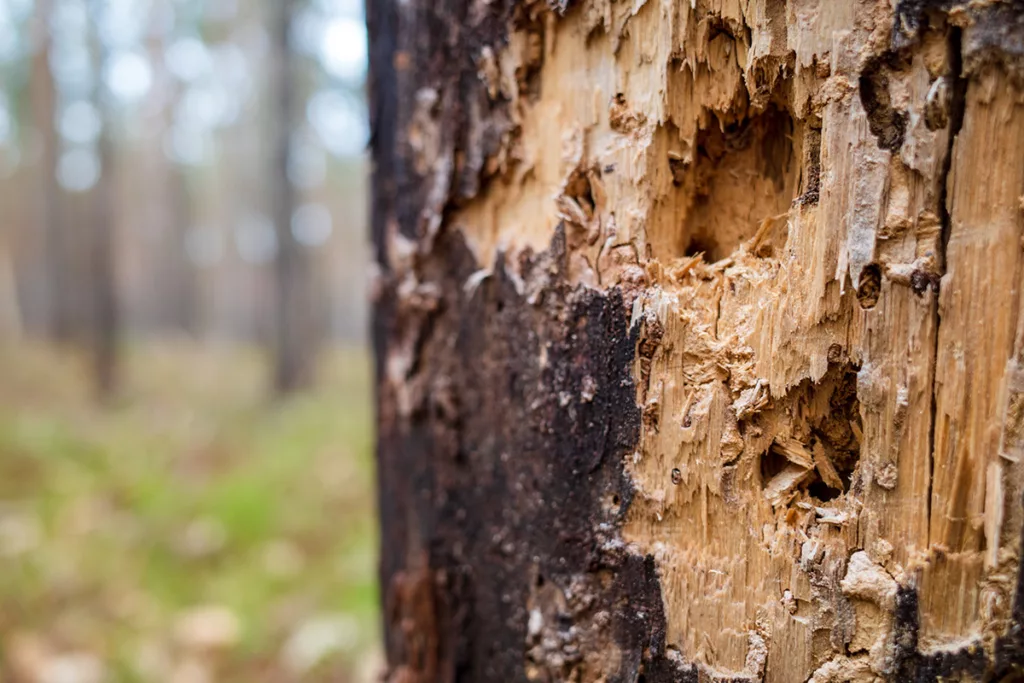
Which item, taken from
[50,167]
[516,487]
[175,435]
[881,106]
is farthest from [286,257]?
[881,106]

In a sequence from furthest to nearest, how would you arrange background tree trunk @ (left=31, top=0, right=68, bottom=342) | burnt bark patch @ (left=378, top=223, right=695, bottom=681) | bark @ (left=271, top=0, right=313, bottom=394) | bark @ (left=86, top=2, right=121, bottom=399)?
background tree trunk @ (left=31, top=0, right=68, bottom=342), bark @ (left=86, top=2, right=121, bottom=399), bark @ (left=271, top=0, right=313, bottom=394), burnt bark patch @ (left=378, top=223, right=695, bottom=681)

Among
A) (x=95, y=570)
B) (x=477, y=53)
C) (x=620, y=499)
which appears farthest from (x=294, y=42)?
(x=620, y=499)

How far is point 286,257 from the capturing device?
26.7ft

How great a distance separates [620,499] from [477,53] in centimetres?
Result: 77

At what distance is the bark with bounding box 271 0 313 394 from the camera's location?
780 centimetres

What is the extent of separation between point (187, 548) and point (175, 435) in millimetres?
2782

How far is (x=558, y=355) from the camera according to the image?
99 cm

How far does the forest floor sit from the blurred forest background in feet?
0.05

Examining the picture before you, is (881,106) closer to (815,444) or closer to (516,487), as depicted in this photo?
(815,444)

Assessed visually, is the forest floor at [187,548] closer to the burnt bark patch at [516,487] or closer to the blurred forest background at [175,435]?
the blurred forest background at [175,435]

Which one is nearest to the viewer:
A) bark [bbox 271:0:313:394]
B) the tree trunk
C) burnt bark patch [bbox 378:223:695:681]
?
the tree trunk

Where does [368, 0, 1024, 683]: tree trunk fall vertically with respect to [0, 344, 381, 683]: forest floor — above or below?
above

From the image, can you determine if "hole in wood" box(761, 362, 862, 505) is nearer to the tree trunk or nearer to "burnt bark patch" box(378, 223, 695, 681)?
the tree trunk

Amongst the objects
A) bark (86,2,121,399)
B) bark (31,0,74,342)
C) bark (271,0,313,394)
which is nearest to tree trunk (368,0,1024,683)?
bark (271,0,313,394)
